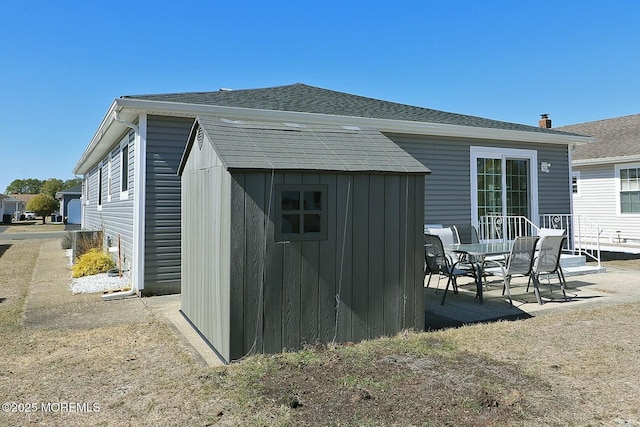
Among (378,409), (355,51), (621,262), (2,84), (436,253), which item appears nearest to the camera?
(378,409)

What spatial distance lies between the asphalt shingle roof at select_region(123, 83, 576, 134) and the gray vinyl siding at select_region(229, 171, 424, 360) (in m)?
3.94

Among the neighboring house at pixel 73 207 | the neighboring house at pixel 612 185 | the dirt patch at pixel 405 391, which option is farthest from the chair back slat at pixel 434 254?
the neighboring house at pixel 73 207

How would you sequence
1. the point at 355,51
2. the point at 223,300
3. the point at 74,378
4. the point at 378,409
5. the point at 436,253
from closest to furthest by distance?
the point at 378,409 < the point at 74,378 < the point at 223,300 < the point at 436,253 < the point at 355,51

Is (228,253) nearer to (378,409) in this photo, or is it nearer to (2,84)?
(378,409)

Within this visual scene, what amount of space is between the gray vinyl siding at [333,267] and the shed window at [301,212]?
63 mm

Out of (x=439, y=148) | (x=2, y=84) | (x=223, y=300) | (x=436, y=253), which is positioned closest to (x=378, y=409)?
(x=223, y=300)

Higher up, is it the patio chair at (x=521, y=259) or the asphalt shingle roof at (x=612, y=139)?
the asphalt shingle roof at (x=612, y=139)

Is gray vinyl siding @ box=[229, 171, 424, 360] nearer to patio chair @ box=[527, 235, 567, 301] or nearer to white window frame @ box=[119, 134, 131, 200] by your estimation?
patio chair @ box=[527, 235, 567, 301]

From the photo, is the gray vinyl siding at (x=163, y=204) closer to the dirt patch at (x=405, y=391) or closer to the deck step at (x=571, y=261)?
the dirt patch at (x=405, y=391)

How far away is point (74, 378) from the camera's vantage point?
3.41 metres

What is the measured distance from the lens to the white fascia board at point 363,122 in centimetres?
669

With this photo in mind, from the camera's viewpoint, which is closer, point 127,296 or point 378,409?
point 378,409

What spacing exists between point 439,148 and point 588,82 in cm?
1119

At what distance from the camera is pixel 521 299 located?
6473 mm
